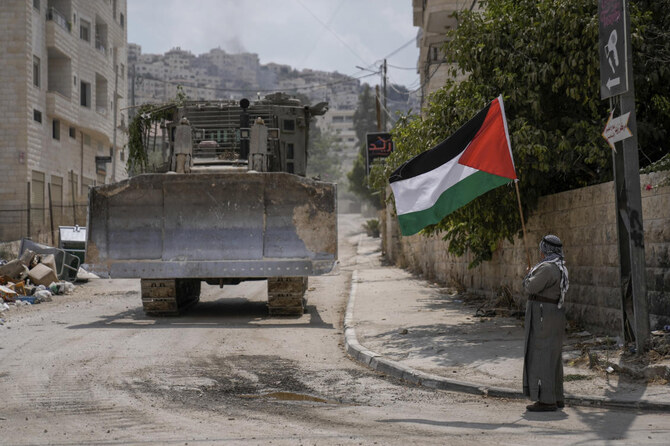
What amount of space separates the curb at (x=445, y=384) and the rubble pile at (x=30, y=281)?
9467mm

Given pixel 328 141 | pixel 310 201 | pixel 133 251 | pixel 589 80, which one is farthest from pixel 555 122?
pixel 328 141

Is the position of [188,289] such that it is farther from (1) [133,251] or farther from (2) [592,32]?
(2) [592,32]

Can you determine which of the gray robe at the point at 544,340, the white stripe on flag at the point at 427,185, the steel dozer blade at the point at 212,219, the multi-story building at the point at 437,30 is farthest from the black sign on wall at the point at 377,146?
the gray robe at the point at 544,340

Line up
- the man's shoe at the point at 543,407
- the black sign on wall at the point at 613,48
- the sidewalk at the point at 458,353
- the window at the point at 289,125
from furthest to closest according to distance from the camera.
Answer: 1. the window at the point at 289,125
2. the black sign on wall at the point at 613,48
3. the sidewalk at the point at 458,353
4. the man's shoe at the point at 543,407

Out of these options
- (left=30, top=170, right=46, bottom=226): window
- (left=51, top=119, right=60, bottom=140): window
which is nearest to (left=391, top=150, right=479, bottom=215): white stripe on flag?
(left=30, top=170, right=46, bottom=226): window

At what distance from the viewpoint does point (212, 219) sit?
42.6 ft

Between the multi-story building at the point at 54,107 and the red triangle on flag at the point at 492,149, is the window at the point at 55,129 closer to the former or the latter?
the multi-story building at the point at 54,107

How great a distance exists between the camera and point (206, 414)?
6270mm

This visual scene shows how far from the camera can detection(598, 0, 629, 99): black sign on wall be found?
8.45 meters

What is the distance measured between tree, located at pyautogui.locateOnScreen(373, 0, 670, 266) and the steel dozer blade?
7.27 ft

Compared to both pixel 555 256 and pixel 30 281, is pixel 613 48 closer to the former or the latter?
pixel 555 256

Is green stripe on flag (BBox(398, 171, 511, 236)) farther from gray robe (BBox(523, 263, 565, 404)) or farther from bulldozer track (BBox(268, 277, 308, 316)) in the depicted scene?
bulldozer track (BBox(268, 277, 308, 316))

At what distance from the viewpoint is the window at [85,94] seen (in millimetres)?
41812

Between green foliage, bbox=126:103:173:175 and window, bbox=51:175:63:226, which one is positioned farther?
window, bbox=51:175:63:226
